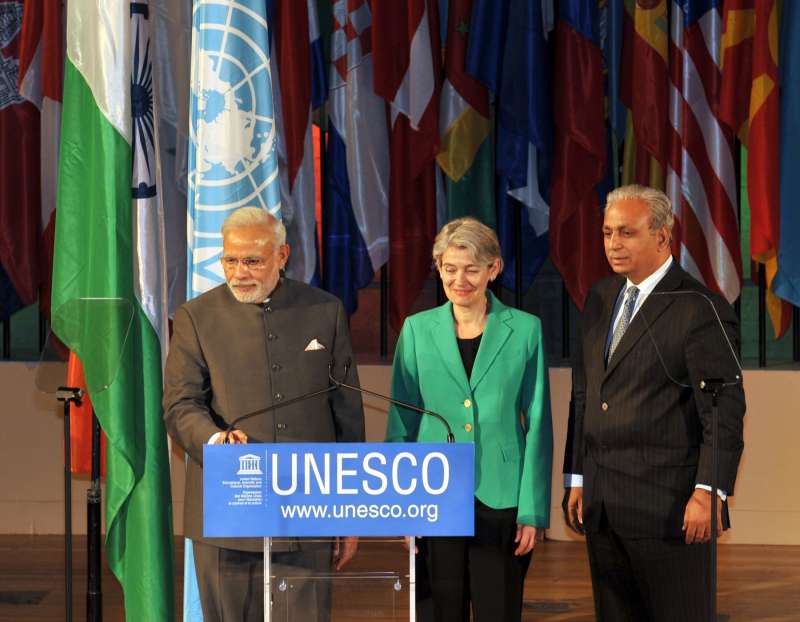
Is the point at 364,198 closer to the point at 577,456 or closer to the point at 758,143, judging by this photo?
the point at 758,143

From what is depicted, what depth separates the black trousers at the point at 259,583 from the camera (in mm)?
2539

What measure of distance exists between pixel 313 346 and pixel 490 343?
1.47 ft

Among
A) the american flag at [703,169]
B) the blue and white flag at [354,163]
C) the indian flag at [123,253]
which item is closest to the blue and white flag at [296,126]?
the blue and white flag at [354,163]

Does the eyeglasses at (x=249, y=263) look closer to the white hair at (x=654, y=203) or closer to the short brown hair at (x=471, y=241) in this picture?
the short brown hair at (x=471, y=241)

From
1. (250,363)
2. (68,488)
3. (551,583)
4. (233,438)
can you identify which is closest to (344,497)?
(233,438)

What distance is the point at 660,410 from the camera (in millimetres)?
3094

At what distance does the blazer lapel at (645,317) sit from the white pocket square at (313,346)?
0.71 meters

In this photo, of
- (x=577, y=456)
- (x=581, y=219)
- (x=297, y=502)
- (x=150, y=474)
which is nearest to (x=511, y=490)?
(x=577, y=456)

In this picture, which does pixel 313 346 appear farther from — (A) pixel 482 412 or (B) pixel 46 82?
(B) pixel 46 82

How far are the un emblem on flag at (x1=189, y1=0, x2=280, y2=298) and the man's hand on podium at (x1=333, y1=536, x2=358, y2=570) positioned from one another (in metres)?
1.27

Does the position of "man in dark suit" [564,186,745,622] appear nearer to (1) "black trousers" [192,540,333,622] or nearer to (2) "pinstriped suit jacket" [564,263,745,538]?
(2) "pinstriped suit jacket" [564,263,745,538]

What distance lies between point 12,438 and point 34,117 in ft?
4.93

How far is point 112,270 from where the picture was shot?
3732mm

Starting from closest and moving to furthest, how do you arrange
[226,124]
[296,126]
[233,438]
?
[233,438] → [226,124] → [296,126]
